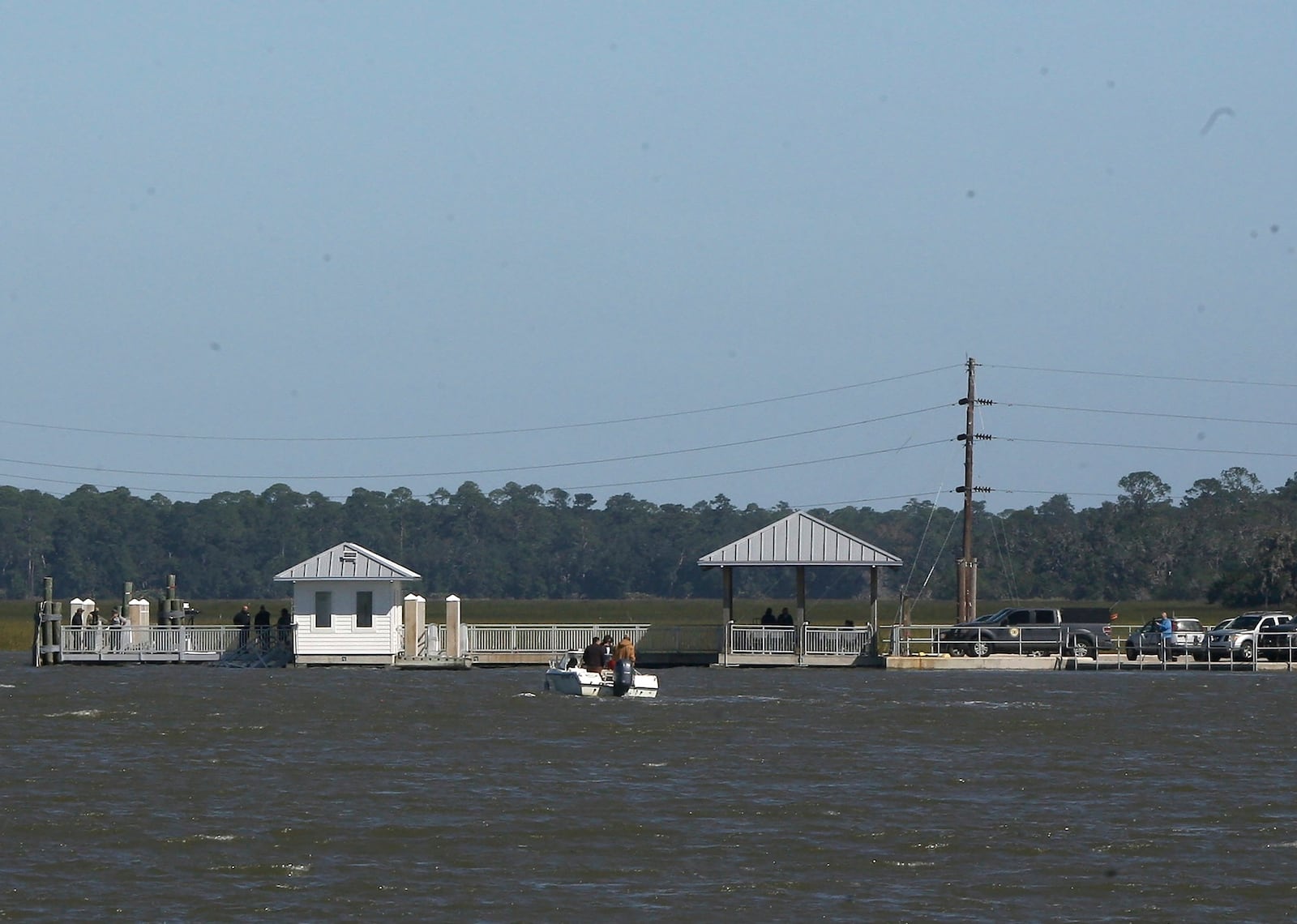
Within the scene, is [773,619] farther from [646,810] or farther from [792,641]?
[646,810]

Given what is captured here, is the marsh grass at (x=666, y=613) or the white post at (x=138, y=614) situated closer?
the white post at (x=138, y=614)

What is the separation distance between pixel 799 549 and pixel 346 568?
14.1 metres

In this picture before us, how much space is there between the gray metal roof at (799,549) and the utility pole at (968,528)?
6.43 meters

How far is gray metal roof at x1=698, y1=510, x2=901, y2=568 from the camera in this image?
212 ft

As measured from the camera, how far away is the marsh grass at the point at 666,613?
120812mm

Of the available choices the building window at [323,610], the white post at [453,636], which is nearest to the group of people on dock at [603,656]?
the white post at [453,636]

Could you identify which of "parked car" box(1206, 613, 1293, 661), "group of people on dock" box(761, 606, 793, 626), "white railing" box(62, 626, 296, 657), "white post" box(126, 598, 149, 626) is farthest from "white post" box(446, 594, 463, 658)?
"parked car" box(1206, 613, 1293, 661)

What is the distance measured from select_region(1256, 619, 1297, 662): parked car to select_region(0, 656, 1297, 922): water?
57.3ft

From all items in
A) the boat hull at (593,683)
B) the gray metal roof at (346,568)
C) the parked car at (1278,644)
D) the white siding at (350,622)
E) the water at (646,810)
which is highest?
the gray metal roof at (346,568)

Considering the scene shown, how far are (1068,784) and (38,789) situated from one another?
15.2m

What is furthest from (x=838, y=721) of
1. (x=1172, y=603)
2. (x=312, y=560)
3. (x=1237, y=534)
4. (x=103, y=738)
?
(x=1237, y=534)

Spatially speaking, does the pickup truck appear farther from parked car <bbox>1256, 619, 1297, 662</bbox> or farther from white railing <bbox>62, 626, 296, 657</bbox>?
white railing <bbox>62, 626, 296, 657</bbox>

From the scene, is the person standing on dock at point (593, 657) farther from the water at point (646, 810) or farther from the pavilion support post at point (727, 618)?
the pavilion support post at point (727, 618)

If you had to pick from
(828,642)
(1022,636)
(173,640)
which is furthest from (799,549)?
(173,640)
